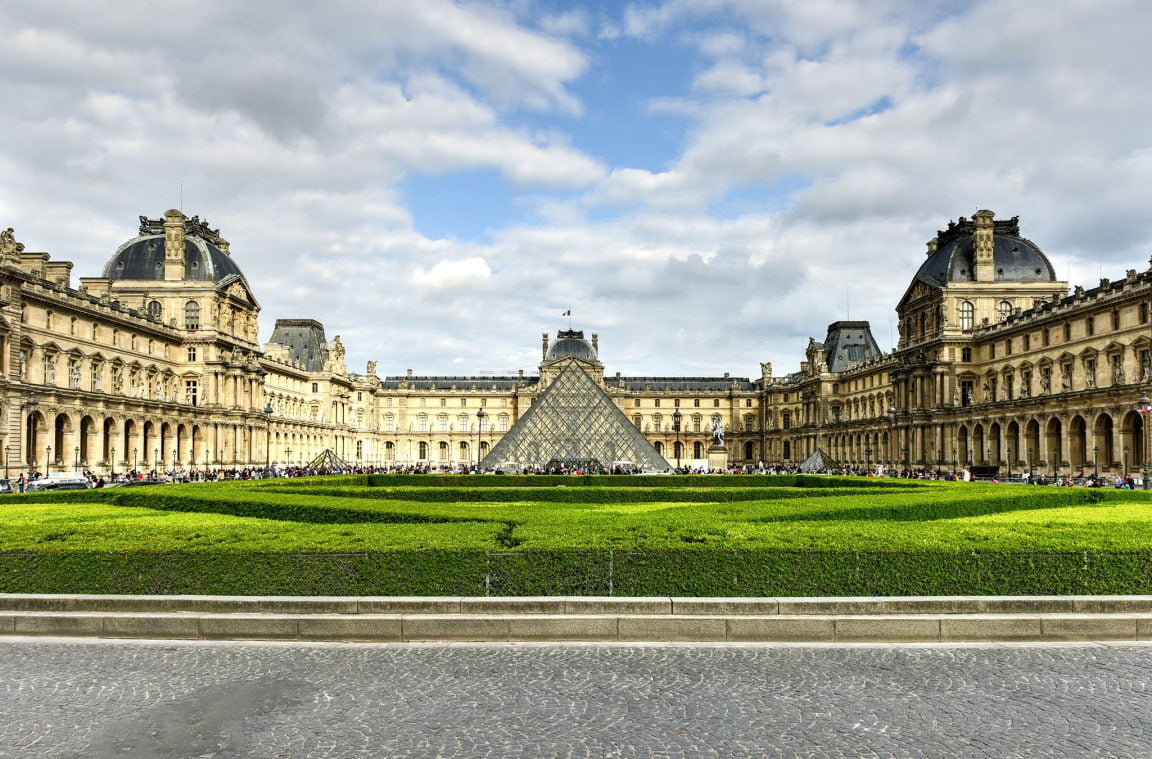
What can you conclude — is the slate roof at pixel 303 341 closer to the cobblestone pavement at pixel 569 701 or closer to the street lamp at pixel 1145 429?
the street lamp at pixel 1145 429

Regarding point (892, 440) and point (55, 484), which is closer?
point (55, 484)

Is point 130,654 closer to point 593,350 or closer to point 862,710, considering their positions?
point 862,710

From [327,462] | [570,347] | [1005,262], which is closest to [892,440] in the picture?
[1005,262]

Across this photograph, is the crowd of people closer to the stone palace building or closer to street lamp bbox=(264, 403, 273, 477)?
the stone palace building

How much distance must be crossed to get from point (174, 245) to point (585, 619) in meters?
60.9

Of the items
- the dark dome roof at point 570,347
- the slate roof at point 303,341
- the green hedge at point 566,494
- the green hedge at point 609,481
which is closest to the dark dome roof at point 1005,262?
the green hedge at point 609,481

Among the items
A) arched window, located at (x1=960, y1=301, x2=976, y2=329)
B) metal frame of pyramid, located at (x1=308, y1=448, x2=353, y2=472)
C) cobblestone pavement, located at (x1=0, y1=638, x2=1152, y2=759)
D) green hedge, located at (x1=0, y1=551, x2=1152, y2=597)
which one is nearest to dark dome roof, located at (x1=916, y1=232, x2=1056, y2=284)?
arched window, located at (x1=960, y1=301, x2=976, y2=329)

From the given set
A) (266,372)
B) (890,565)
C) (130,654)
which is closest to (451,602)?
(130,654)

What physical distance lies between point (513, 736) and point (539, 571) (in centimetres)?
379

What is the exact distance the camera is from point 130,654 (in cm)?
934

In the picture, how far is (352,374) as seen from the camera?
10069 centimetres

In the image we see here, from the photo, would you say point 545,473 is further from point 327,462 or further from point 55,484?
point 327,462

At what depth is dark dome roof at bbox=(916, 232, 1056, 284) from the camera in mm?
63844

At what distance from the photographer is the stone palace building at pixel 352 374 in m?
44.2
